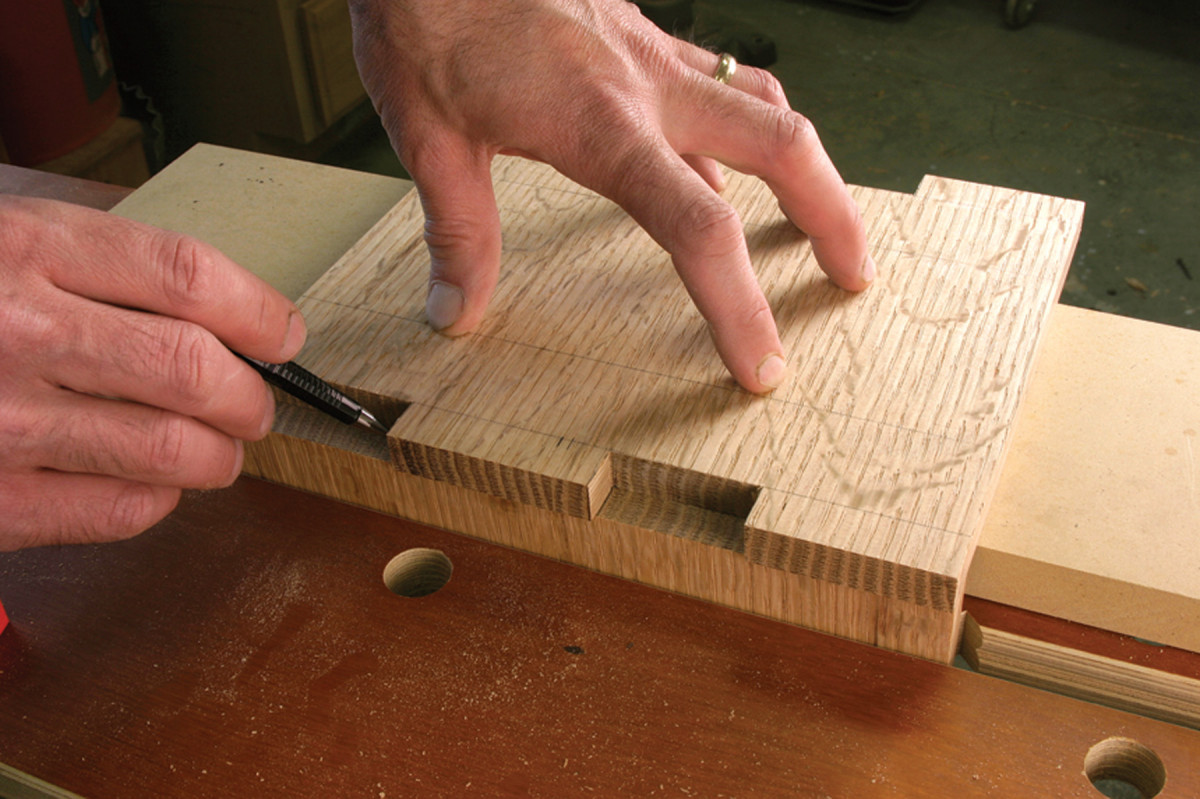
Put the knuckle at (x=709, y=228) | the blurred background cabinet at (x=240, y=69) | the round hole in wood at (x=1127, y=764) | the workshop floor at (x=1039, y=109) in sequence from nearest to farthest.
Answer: the round hole in wood at (x=1127, y=764) < the knuckle at (x=709, y=228) < the workshop floor at (x=1039, y=109) < the blurred background cabinet at (x=240, y=69)

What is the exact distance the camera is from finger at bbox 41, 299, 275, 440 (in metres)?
0.91

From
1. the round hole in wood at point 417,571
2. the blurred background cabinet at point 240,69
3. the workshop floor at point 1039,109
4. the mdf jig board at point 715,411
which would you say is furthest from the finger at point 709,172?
the blurred background cabinet at point 240,69

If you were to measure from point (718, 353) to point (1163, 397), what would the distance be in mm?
488

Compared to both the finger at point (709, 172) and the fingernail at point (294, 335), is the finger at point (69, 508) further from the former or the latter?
the finger at point (709, 172)

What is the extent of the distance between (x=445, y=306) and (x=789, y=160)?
0.42 m

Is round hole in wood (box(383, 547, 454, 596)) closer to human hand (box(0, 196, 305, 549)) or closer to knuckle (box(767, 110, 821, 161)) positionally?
human hand (box(0, 196, 305, 549))

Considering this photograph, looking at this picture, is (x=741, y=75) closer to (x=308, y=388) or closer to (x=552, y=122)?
(x=552, y=122)

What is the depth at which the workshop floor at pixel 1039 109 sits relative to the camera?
10.4ft

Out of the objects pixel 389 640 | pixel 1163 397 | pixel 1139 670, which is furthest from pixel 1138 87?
pixel 389 640

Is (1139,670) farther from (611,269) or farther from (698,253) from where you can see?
(611,269)

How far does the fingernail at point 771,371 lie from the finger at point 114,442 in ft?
1.86

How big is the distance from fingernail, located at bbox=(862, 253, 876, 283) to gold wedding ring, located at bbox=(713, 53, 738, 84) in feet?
1.04

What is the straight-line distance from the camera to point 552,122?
1.12m

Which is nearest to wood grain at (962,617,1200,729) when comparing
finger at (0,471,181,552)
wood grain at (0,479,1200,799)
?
wood grain at (0,479,1200,799)
